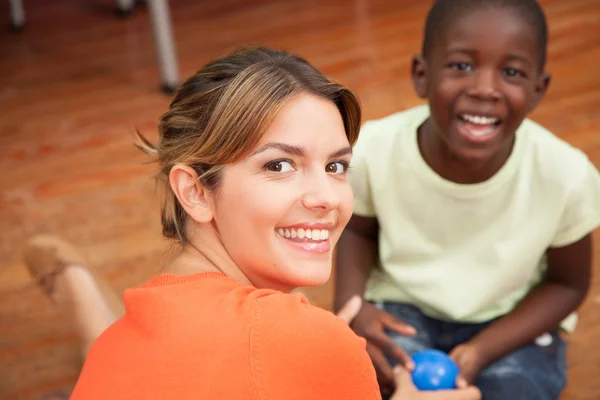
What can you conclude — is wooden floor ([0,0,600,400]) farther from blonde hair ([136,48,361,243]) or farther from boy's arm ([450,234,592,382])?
blonde hair ([136,48,361,243])

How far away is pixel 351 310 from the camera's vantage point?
1.58 m

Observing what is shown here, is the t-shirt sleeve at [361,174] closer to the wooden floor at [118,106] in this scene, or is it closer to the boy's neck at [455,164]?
the boy's neck at [455,164]

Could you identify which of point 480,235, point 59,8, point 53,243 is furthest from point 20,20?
point 480,235

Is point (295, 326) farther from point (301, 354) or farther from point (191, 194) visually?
point (191, 194)

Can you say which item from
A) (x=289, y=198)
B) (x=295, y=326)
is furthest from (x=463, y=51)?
(x=295, y=326)

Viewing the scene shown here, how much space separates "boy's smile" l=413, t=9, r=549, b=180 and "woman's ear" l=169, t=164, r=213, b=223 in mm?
512

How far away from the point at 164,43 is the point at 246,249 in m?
1.69

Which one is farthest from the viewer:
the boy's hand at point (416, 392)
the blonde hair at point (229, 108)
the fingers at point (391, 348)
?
the fingers at point (391, 348)

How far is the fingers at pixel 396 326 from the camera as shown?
5.26ft

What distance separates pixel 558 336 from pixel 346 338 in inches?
29.4

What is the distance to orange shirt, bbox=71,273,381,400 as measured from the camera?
101cm

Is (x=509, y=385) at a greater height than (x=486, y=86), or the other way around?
(x=486, y=86)

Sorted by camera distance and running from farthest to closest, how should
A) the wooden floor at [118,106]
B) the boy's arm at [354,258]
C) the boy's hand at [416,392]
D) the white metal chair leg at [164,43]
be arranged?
the white metal chair leg at [164,43] → the wooden floor at [118,106] → the boy's arm at [354,258] → the boy's hand at [416,392]

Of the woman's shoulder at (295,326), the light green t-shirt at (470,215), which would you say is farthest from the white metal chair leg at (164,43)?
the woman's shoulder at (295,326)
